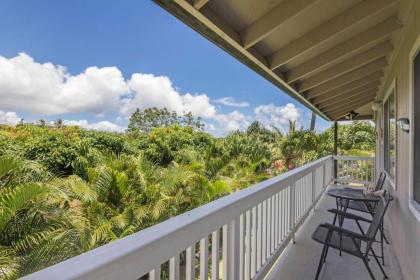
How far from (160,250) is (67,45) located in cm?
3497

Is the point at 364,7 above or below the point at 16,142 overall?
above

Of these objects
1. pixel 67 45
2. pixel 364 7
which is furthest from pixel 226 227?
pixel 67 45

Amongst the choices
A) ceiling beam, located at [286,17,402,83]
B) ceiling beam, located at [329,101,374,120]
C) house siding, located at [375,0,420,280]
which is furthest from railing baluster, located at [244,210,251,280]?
ceiling beam, located at [329,101,374,120]

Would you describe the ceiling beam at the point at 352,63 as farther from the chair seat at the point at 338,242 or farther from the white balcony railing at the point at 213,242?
Result: the chair seat at the point at 338,242

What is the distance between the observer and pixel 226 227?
177 centimetres

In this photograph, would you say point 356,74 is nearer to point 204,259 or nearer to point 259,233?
point 259,233

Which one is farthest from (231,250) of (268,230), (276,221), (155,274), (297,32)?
(297,32)

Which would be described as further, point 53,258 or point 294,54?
point 53,258

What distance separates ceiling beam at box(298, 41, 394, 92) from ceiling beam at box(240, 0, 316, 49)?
6.46 feet

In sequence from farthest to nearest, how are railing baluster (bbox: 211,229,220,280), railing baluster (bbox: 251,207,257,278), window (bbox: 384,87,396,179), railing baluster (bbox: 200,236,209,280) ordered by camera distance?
window (bbox: 384,87,396,179)
railing baluster (bbox: 251,207,257,278)
railing baluster (bbox: 211,229,220,280)
railing baluster (bbox: 200,236,209,280)

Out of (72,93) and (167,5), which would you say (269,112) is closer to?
(72,93)

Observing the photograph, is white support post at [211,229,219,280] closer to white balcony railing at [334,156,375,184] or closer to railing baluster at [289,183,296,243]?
railing baluster at [289,183,296,243]

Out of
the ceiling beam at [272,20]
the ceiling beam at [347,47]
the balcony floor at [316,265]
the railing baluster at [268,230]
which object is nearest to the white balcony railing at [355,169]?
the balcony floor at [316,265]

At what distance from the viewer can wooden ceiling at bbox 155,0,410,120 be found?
2049mm
